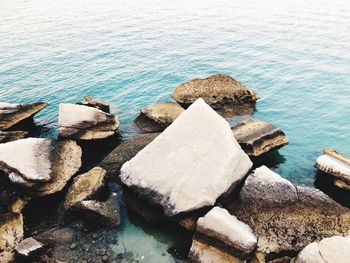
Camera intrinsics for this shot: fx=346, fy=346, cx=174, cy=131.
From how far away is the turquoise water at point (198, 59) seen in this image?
62.7 ft

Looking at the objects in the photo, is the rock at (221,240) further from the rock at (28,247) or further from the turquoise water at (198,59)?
the turquoise water at (198,59)

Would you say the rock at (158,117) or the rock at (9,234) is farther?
the rock at (158,117)

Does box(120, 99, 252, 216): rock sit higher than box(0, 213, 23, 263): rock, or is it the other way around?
box(120, 99, 252, 216): rock

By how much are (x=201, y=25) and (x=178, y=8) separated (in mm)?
10601

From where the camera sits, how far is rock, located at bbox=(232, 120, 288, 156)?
14.3 m

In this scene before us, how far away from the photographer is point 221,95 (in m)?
19.2

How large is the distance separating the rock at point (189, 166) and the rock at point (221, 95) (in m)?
6.07

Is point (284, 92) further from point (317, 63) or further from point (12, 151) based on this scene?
point (12, 151)

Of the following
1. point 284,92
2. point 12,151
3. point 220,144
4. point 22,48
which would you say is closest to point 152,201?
point 220,144

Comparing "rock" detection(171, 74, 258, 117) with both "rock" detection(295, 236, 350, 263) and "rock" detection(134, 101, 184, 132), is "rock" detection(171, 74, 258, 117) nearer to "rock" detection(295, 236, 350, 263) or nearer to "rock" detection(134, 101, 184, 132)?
"rock" detection(134, 101, 184, 132)

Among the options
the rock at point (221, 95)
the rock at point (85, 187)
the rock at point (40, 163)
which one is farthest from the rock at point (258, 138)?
the rock at point (40, 163)

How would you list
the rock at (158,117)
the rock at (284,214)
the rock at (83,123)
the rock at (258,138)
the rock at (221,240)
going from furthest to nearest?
the rock at (158,117) → the rock at (83,123) → the rock at (258,138) → the rock at (284,214) → the rock at (221,240)

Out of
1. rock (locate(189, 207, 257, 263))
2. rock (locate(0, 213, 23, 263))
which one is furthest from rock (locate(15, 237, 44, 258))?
rock (locate(189, 207, 257, 263))

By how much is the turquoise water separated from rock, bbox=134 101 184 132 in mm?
730
